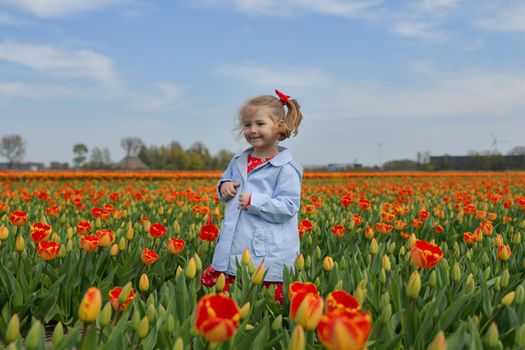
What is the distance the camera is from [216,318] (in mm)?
1115

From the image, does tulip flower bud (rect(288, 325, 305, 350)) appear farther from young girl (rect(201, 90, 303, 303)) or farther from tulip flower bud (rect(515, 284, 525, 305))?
young girl (rect(201, 90, 303, 303))

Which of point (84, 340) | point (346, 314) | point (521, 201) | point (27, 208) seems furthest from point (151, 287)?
point (521, 201)

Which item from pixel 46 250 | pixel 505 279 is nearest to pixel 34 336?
pixel 46 250

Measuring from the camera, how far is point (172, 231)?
409 cm

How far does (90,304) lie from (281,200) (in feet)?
5.08

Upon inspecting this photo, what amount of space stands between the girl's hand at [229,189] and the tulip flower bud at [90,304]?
5.07 feet

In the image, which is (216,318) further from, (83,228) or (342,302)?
(83,228)

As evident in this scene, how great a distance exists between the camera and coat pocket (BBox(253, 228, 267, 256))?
110 inches

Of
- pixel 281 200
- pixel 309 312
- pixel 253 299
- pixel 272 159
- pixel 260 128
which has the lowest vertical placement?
pixel 253 299

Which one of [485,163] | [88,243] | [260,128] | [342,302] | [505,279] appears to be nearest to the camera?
[342,302]

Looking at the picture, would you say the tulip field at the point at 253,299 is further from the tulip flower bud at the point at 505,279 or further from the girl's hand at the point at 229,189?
the girl's hand at the point at 229,189

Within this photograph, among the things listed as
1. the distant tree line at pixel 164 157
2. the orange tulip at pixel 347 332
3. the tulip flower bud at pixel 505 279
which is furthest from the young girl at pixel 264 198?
the distant tree line at pixel 164 157

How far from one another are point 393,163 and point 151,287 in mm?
55478

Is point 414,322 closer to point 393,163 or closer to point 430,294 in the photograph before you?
point 430,294
